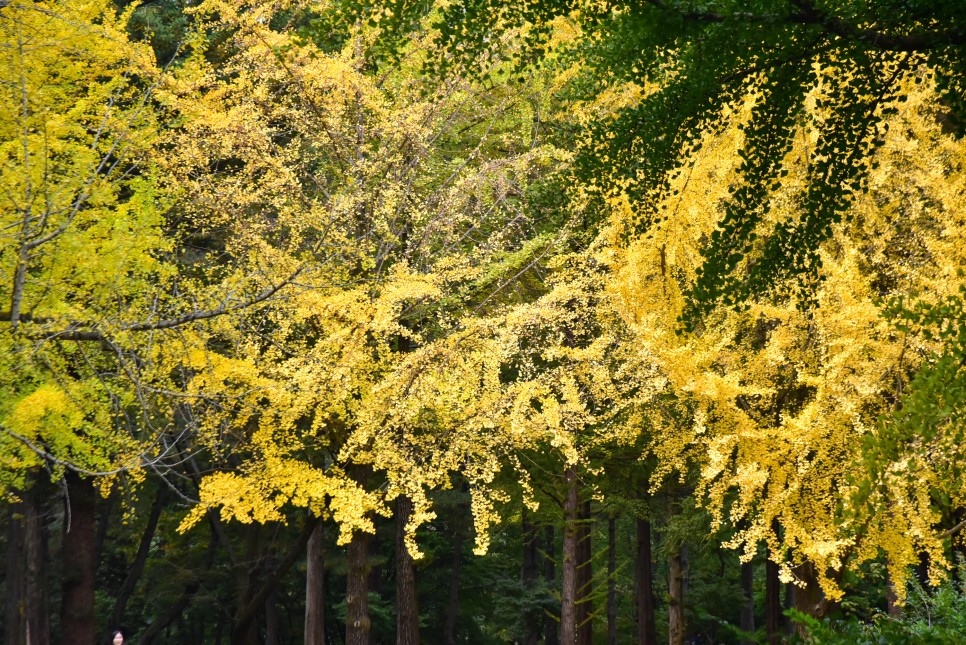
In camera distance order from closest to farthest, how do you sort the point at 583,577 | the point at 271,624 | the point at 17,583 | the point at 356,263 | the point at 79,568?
the point at 356,263, the point at 79,568, the point at 583,577, the point at 17,583, the point at 271,624

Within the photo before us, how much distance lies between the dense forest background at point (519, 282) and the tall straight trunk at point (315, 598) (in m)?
0.05

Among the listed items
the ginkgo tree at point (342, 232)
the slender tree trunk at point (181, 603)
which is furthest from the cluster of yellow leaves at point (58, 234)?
the slender tree trunk at point (181, 603)

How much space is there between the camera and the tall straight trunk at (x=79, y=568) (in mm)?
12119

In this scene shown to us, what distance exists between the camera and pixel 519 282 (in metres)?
13.2

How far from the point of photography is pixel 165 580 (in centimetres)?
2184

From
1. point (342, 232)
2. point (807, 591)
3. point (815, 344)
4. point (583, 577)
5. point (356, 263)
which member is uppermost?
point (356, 263)

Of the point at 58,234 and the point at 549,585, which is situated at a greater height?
the point at 58,234

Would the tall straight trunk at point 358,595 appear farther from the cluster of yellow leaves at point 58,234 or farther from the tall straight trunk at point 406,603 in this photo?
the cluster of yellow leaves at point 58,234

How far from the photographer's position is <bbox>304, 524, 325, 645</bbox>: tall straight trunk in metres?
13.9

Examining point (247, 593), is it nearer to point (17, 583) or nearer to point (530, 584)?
point (17, 583)

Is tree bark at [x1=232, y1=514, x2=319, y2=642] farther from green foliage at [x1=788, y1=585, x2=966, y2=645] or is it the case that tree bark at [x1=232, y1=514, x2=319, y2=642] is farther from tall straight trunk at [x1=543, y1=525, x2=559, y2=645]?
tall straight trunk at [x1=543, y1=525, x2=559, y2=645]

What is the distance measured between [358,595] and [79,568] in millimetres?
3685

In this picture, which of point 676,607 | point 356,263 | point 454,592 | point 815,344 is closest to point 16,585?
point 356,263

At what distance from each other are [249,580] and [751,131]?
15.8 metres
